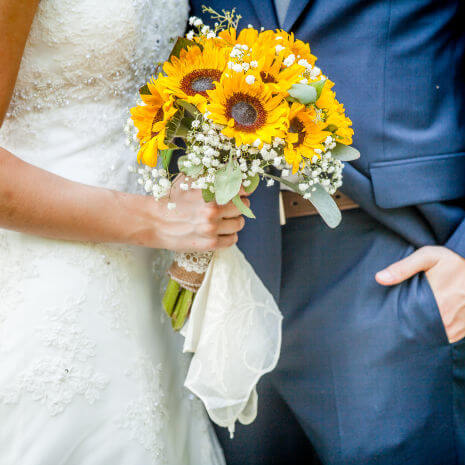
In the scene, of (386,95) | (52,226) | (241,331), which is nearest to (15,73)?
(52,226)

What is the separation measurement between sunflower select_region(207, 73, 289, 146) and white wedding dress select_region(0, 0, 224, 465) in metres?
0.40

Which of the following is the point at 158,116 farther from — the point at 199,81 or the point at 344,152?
the point at 344,152

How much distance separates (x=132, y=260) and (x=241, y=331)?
0.33 metres

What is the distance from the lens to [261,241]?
4.54 ft

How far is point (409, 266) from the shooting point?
50.8 inches

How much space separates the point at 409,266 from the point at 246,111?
2.45 ft

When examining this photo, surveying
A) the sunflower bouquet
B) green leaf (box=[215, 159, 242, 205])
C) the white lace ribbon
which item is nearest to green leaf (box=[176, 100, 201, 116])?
the sunflower bouquet

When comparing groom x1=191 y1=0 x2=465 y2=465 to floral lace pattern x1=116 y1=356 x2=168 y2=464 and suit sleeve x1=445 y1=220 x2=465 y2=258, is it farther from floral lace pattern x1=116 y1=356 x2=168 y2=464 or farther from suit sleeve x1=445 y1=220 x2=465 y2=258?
floral lace pattern x1=116 y1=356 x2=168 y2=464

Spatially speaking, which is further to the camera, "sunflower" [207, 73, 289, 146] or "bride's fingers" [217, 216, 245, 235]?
"bride's fingers" [217, 216, 245, 235]

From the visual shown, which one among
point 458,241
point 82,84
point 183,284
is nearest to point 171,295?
point 183,284

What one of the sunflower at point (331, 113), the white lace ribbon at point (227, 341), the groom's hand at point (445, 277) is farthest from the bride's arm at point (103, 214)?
the groom's hand at point (445, 277)

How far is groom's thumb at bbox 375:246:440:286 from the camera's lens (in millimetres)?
1274

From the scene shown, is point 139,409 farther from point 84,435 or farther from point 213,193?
point 213,193

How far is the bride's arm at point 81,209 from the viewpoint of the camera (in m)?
0.85
